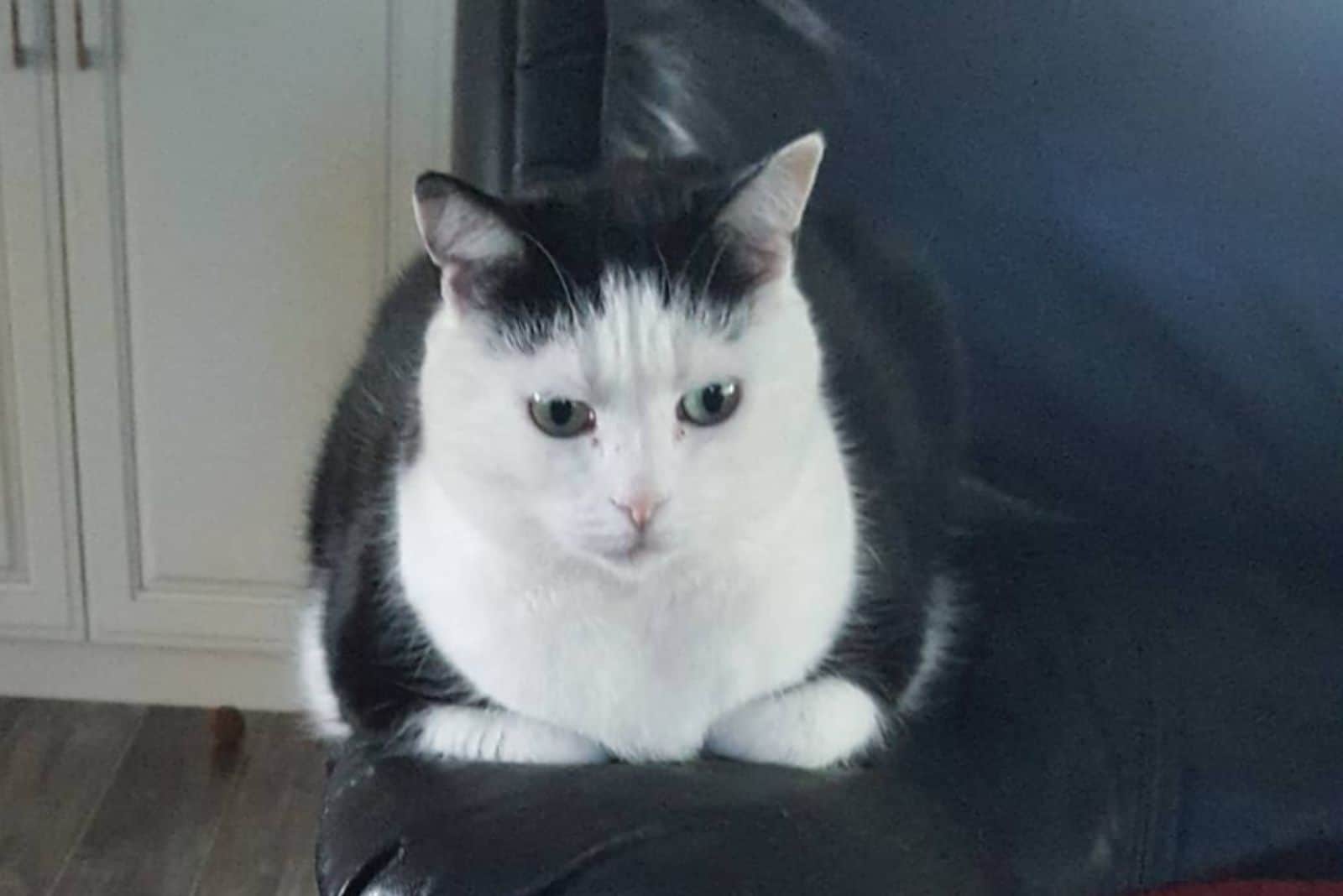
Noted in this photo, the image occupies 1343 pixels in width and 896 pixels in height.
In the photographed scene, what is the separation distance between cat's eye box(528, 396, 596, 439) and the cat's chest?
0.24ft

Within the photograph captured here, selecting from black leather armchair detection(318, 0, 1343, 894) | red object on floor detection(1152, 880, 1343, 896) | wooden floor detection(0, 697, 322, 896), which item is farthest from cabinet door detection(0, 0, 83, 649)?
red object on floor detection(1152, 880, 1343, 896)

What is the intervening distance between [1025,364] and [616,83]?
0.35m

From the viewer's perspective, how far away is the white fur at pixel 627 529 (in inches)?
31.3

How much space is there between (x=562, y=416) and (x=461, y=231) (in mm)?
102

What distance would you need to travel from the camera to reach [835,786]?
817 millimetres

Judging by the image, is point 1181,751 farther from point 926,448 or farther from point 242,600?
point 242,600

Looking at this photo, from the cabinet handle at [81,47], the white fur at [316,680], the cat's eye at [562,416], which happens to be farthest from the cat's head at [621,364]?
Result: the cabinet handle at [81,47]

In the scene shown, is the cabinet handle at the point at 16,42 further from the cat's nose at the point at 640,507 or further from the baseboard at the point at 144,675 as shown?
the cat's nose at the point at 640,507

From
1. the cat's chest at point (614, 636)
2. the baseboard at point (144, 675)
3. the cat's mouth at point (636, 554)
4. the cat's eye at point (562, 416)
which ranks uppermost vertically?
the cat's eye at point (562, 416)

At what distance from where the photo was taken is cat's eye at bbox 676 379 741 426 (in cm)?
80

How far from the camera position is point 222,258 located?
5.42ft

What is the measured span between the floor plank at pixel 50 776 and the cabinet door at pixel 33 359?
0.10 metres

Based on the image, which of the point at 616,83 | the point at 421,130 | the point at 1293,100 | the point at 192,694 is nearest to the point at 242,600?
the point at 192,694

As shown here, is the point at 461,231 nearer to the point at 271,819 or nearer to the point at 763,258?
the point at 763,258
